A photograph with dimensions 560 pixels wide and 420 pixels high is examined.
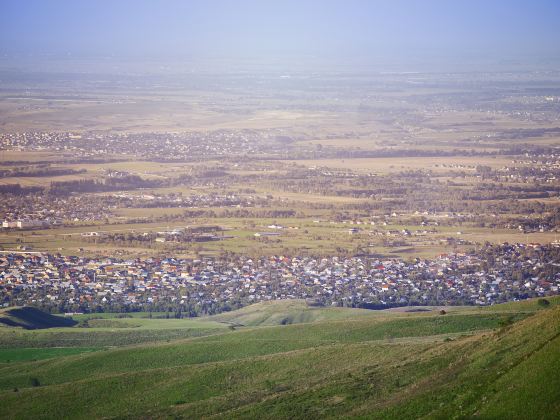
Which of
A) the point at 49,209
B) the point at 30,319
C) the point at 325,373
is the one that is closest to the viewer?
the point at 325,373

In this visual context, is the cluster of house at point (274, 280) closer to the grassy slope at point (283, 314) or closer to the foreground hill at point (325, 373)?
the grassy slope at point (283, 314)

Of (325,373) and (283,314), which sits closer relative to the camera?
(325,373)

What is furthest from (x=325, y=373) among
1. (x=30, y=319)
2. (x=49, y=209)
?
(x=49, y=209)

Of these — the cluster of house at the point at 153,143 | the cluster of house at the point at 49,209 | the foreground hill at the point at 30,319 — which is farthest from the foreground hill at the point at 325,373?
the cluster of house at the point at 153,143

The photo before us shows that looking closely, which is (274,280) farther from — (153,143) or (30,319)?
(153,143)

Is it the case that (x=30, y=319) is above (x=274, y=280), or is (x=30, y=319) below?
above

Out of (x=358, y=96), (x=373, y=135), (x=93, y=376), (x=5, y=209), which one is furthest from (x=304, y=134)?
(x=93, y=376)
